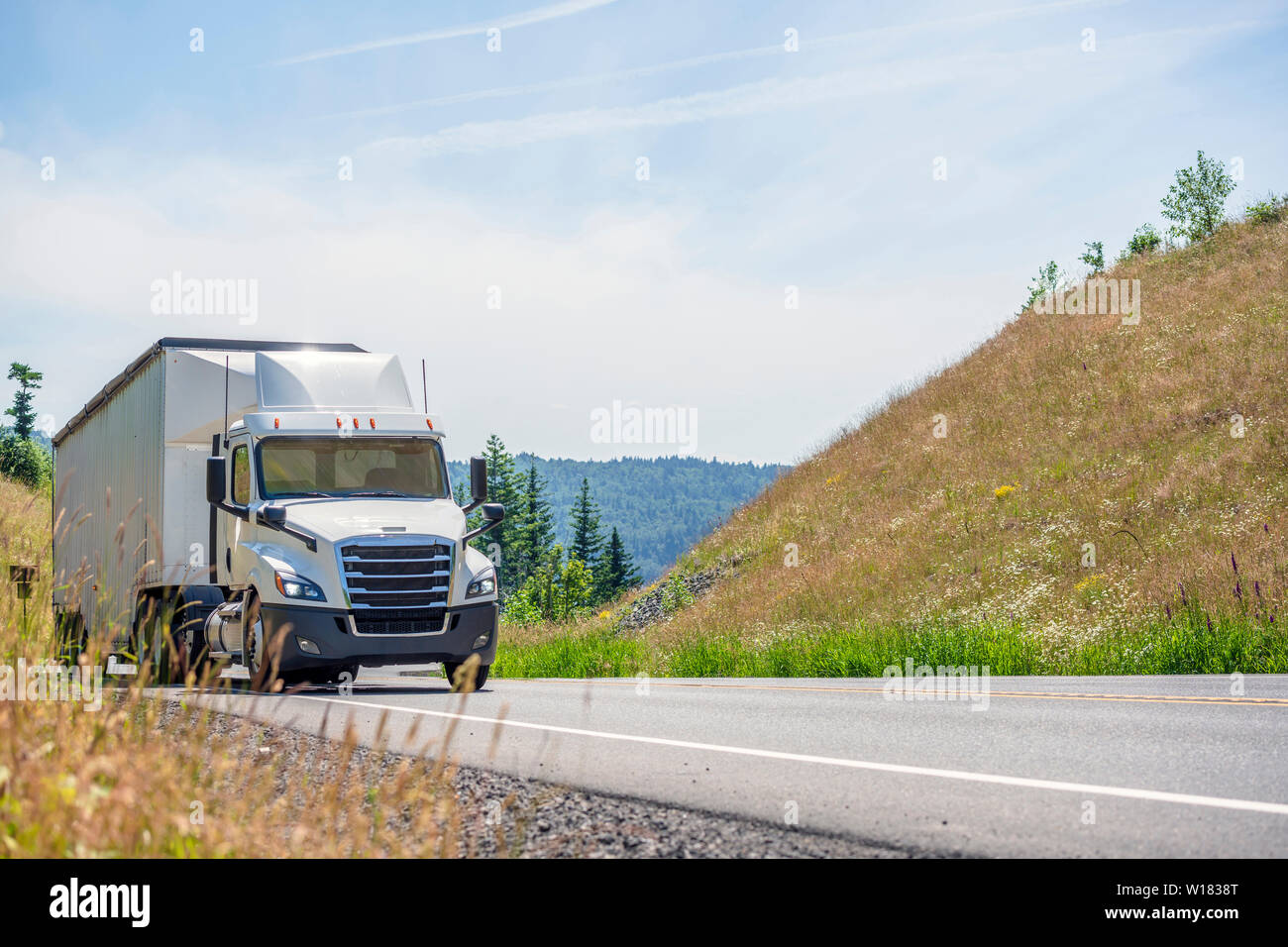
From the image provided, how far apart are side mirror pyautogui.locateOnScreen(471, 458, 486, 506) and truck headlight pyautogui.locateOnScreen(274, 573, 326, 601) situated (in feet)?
7.88

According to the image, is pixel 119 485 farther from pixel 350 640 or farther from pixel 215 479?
pixel 350 640

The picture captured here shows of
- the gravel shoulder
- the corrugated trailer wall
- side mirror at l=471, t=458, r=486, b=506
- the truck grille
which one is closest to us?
the gravel shoulder

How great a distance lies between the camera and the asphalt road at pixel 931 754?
522cm

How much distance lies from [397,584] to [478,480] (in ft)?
6.64

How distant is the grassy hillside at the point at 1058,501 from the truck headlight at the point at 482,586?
5698mm

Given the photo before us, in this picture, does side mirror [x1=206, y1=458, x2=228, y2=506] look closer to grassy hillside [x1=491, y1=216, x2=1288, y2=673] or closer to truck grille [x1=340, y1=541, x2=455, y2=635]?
truck grille [x1=340, y1=541, x2=455, y2=635]

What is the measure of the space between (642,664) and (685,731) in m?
9.74

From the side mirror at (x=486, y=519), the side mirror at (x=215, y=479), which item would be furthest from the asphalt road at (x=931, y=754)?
the side mirror at (x=215, y=479)

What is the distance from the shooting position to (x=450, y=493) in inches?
569

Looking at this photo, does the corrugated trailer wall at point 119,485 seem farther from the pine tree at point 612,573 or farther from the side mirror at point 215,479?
the pine tree at point 612,573

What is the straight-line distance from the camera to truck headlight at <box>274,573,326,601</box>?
12367mm

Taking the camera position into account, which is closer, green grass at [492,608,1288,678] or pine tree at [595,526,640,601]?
green grass at [492,608,1288,678]

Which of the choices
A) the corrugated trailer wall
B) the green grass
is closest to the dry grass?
the green grass
